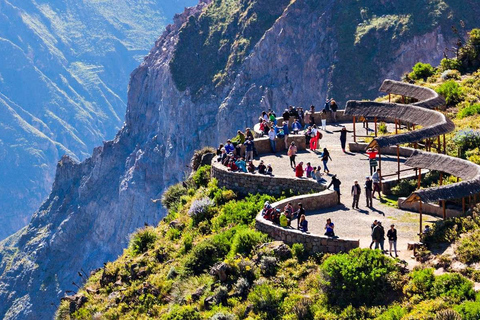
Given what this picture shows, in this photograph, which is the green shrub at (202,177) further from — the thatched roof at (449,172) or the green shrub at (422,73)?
the green shrub at (422,73)

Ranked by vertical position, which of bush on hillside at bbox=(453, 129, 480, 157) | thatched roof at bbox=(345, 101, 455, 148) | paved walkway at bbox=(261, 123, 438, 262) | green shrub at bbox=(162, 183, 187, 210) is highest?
thatched roof at bbox=(345, 101, 455, 148)

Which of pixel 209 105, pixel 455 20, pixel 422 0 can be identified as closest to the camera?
pixel 455 20

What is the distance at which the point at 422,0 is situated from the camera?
159000 millimetres

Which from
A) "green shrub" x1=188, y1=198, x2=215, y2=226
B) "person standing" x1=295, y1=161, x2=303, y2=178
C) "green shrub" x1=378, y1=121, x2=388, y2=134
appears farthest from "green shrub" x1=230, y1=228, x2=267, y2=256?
"green shrub" x1=378, y1=121, x2=388, y2=134

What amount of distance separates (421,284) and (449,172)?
6523 millimetres

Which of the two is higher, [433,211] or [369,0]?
[369,0]

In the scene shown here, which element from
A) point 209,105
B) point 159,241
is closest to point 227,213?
point 159,241

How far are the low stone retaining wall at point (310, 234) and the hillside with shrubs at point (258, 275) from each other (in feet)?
1.03

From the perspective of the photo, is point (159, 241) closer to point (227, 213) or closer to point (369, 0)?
point (227, 213)

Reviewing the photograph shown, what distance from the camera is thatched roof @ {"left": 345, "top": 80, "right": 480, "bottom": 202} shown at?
29812 millimetres

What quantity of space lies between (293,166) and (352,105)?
502cm

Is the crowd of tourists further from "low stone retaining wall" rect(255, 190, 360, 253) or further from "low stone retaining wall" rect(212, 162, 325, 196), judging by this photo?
"low stone retaining wall" rect(212, 162, 325, 196)

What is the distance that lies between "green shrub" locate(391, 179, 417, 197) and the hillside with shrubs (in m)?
0.55

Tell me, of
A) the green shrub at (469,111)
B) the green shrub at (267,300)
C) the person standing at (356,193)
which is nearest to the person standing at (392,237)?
the green shrub at (267,300)
